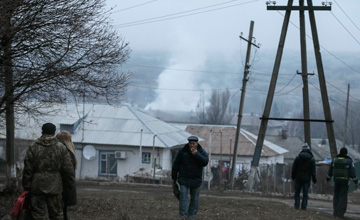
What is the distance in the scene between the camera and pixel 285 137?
2943 inches

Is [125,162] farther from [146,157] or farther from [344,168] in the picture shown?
[344,168]

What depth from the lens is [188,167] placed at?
9836 mm

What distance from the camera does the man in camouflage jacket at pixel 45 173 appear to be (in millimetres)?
7559

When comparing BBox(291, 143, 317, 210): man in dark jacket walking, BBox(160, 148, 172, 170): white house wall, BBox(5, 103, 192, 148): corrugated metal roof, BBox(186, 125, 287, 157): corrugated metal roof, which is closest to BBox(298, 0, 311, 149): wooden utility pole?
BBox(291, 143, 317, 210): man in dark jacket walking

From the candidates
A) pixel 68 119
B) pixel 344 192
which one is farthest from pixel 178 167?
pixel 68 119

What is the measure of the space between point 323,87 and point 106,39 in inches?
558

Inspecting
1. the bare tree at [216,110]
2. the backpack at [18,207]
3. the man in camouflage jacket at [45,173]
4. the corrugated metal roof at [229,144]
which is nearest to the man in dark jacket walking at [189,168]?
the man in camouflage jacket at [45,173]

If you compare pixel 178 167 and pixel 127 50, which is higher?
pixel 127 50

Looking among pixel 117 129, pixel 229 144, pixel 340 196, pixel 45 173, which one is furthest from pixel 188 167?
pixel 229 144

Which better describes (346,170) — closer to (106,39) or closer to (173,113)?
(106,39)

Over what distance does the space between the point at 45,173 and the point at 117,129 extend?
115 ft

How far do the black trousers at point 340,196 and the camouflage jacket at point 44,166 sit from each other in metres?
8.85

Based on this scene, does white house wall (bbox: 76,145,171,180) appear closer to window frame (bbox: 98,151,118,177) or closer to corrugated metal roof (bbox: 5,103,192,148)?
window frame (bbox: 98,151,118,177)

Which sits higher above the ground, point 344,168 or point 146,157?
point 344,168
